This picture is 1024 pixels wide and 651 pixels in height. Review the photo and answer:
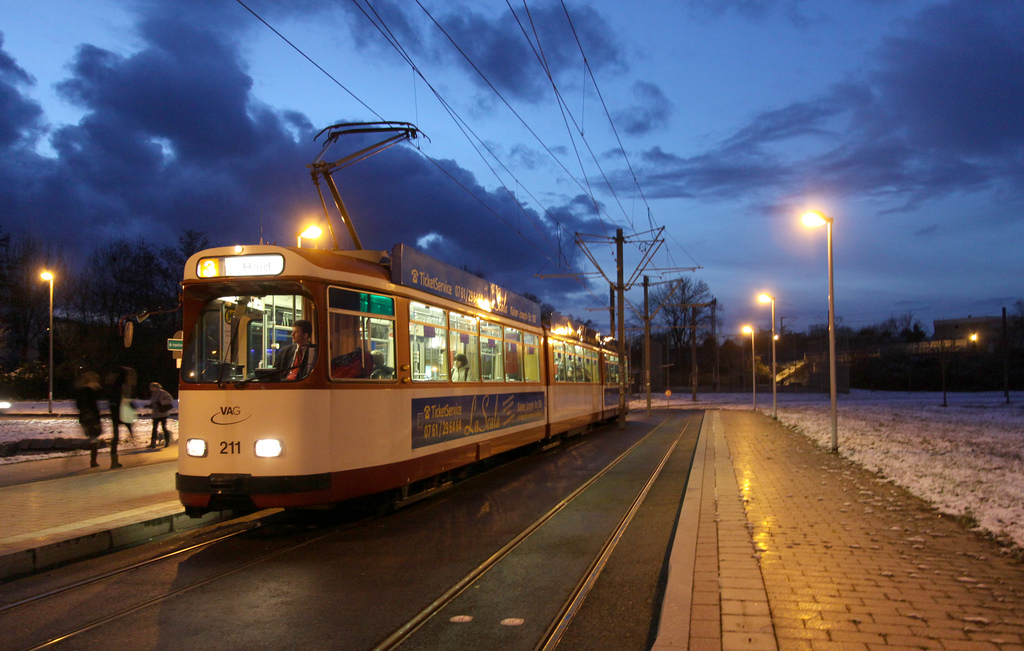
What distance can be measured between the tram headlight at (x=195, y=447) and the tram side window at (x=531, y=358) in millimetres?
7877

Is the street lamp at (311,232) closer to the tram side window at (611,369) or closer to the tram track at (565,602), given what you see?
the tram track at (565,602)

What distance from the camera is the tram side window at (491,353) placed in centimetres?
1205

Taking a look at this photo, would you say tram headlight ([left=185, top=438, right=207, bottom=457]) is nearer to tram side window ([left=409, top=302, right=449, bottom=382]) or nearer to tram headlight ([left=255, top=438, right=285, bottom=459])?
tram headlight ([left=255, top=438, right=285, bottom=459])

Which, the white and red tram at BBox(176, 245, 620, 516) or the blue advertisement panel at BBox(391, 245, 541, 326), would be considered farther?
the blue advertisement panel at BBox(391, 245, 541, 326)

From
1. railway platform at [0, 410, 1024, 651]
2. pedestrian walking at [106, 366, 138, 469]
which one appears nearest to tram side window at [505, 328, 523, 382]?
railway platform at [0, 410, 1024, 651]

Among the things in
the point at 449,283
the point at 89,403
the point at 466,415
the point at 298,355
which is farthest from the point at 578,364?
the point at 298,355

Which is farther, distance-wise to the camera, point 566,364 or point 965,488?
point 566,364

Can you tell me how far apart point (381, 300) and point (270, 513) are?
319 cm

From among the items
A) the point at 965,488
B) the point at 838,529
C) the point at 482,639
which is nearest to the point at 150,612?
the point at 482,639

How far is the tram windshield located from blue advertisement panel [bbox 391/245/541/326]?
1483 mm

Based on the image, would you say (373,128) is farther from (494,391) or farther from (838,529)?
(838,529)

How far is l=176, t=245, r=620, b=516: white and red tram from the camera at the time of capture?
7.36 m

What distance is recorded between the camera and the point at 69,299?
156 feet

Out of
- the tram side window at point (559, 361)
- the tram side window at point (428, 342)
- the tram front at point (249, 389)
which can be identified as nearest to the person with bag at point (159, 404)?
the tram side window at point (559, 361)
